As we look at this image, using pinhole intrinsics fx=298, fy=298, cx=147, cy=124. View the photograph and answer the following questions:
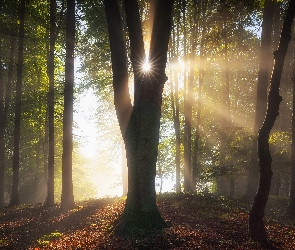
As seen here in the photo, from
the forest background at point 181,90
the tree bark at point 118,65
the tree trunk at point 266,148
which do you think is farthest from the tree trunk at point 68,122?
the tree trunk at point 266,148

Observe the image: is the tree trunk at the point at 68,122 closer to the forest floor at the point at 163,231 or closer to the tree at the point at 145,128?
the forest floor at the point at 163,231

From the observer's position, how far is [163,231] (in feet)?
28.9

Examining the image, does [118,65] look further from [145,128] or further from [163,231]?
[163,231]

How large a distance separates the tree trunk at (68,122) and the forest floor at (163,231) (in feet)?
3.04

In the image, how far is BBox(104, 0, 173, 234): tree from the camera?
9422 mm

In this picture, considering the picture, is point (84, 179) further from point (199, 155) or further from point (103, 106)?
point (199, 155)

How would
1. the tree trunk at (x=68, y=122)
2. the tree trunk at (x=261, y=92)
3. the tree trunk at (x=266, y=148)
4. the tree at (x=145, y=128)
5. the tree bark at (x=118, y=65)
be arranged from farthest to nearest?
1. the tree trunk at (x=261, y=92)
2. the tree trunk at (x=68, y=122)
3. the tree bark at (x=118, y=65)
4. the tree at (x=145, y=128)
5. the tree trunk at (x=266, y=148)

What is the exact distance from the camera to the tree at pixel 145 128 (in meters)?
9.42

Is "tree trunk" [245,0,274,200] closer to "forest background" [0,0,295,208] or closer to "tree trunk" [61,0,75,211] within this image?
"forest background" [0,0,295,208]

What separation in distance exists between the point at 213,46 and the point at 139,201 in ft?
58.3

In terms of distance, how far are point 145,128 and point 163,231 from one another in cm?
319

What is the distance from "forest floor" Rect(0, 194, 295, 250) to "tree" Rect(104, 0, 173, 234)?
2.70ft

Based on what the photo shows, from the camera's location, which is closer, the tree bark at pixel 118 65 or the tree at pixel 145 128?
the tree at pixel 145 128

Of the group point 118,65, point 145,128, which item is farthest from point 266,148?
point 118,65
